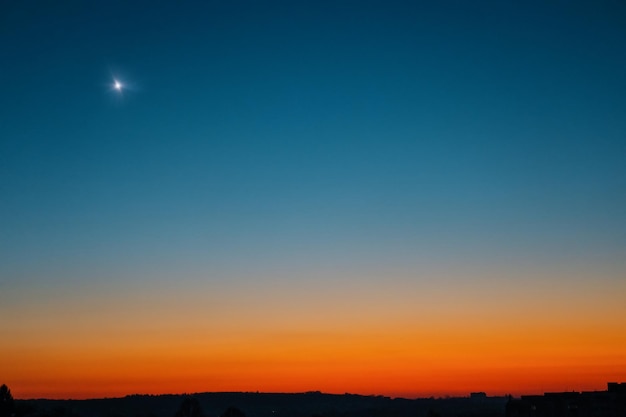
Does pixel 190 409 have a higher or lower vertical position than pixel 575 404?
lower

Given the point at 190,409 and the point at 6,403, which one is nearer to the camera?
the point at 6,403

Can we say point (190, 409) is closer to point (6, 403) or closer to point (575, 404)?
point (6, 403)

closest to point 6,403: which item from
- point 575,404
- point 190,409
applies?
point 190,409

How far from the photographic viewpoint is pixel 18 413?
4834 cm

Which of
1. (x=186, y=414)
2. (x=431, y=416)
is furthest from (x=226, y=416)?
(x=431, y=416)

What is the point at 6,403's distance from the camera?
4784 cm

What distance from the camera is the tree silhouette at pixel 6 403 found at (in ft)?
155

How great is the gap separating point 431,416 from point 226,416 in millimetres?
43478

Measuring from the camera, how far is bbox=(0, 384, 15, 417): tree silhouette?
155 feet

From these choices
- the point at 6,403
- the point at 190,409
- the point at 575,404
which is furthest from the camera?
the point at 575,404

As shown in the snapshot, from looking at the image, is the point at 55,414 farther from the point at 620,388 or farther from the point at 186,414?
the point at 620,388

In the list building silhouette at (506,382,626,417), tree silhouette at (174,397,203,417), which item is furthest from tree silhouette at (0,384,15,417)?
building silhouette at (506,382,626,417)

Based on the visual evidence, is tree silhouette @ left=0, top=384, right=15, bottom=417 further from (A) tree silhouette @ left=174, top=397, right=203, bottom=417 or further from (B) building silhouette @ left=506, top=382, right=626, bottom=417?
(B) building silhouette @ left=506, top=382, right=626, bottom=417

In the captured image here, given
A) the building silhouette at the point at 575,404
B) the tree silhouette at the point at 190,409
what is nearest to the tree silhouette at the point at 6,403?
the tree silhouette at the point at 190,409
